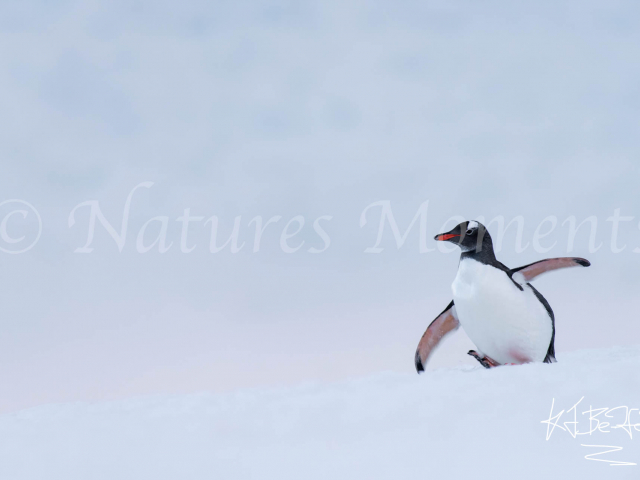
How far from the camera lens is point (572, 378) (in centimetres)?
297

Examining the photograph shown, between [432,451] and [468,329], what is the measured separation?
2.72m

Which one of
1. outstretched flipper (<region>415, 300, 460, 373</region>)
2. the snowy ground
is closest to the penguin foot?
outstretched flipper (<region>415, 300, 460, 373</region>)

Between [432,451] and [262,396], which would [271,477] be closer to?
[432,451]

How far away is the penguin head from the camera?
5023 millimetres

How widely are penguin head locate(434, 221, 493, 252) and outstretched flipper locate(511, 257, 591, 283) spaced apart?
319 millimetres

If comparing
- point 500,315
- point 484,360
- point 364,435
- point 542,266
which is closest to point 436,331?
point 484,360

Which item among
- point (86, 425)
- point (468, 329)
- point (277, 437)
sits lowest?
point (277, 437)

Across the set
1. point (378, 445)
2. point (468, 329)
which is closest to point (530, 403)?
point (378, 445)

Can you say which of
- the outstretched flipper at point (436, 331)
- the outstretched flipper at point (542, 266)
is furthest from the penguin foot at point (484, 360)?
the outstretched flipper at point (542, 266)

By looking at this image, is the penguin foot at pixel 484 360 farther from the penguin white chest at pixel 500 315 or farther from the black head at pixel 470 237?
the black head at pixel 470 237
